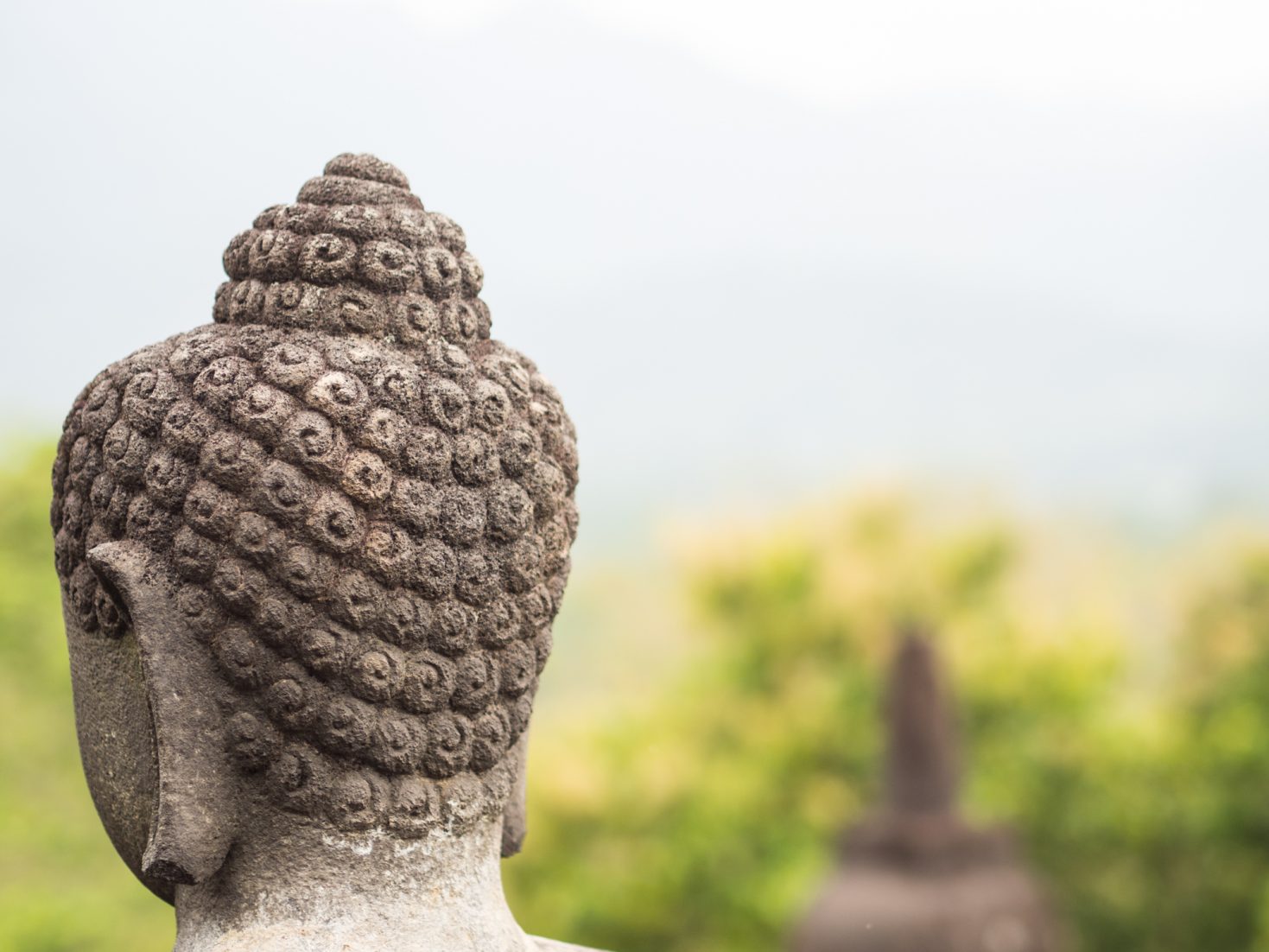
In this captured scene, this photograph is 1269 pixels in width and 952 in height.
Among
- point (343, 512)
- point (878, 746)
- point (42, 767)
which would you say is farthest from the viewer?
point (878, 746)

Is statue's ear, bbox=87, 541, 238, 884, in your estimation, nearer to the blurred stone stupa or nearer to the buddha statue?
the buddha statue

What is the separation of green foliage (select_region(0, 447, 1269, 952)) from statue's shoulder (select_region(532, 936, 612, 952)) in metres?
11.6

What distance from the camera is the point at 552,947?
10.6 ft

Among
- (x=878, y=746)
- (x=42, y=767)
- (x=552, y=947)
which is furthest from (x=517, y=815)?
(x=878, y=746)

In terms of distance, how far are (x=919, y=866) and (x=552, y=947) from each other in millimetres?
8190

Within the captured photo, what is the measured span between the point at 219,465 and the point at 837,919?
892 cm

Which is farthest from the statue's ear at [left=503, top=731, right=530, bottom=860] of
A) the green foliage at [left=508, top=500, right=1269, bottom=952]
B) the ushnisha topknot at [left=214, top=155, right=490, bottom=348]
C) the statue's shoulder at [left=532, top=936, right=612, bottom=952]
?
the green foliage at [left=508, top=500, right=1269, bottom=952]

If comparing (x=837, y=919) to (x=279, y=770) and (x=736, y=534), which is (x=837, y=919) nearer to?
(x=736, y=534)

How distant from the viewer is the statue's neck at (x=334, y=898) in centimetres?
277

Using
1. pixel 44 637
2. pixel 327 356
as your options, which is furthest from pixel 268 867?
pixel 44 637

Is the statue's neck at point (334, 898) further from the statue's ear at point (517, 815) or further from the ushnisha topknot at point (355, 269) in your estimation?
the ushnisha topknot at point (355, 269)

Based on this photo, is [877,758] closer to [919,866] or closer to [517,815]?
[919,866]

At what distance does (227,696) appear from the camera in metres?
2.76

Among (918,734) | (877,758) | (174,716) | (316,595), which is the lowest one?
(174,716)
